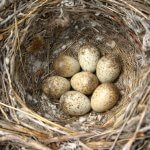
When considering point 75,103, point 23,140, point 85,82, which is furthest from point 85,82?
point 23,140

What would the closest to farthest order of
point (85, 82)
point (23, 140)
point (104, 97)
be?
point (23, 140)
point (104, 97)
point (85, 82)

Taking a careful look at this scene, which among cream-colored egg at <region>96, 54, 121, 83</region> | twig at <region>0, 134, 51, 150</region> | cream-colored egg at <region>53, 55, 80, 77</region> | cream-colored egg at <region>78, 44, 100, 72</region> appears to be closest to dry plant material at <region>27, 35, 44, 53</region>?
cream-colored egg at <region>53, 55, 80, 77</region>

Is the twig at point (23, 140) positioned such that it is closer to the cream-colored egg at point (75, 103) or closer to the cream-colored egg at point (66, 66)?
the cream-colored egg at point (75, 103)

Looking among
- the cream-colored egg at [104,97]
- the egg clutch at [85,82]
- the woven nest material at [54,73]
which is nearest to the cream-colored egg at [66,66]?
the egg clutch at [85,82]

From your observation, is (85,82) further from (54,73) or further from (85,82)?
(54,73)

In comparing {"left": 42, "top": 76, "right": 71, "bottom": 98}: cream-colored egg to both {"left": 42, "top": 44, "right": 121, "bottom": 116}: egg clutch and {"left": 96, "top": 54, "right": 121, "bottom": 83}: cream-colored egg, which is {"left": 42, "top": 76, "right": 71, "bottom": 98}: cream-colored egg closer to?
{"left": 42, "top": 44, "right": 121, "bottom": 116}: egg clutch

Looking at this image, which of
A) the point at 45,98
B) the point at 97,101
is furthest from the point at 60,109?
the point at 97,101
